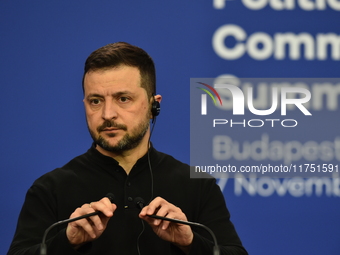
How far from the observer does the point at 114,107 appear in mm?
2135

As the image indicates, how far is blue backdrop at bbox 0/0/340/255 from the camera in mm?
3043

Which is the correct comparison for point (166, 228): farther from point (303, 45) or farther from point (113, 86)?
point (303, 45)

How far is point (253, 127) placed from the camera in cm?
314

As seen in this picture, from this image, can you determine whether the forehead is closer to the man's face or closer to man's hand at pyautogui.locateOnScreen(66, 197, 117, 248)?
the man's face

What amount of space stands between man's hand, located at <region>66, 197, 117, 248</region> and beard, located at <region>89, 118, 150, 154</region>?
1.31ft

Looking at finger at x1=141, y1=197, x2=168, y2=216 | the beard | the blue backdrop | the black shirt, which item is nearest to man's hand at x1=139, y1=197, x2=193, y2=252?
finger at x1=141, y1=197, x2=168, y2=216

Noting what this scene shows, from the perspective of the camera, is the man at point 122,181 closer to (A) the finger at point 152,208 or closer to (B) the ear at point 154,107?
(B) the ear at point 154,107

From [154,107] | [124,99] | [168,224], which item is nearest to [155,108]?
[154,107]

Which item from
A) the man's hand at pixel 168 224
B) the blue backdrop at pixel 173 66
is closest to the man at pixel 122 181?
the man's hand at pixel 168 224

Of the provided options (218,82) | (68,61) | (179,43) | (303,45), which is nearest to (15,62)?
(68,61)

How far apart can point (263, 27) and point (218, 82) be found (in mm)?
398

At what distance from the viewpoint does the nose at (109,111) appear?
6.90ft

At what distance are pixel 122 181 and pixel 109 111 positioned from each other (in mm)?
279

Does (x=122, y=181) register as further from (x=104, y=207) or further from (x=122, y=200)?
(x=104, y=207)
